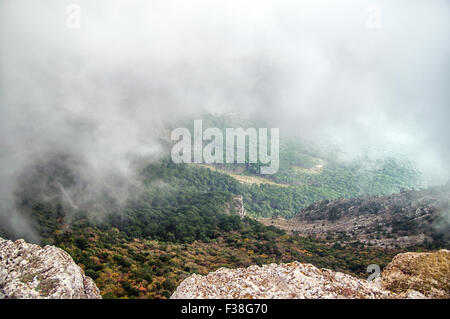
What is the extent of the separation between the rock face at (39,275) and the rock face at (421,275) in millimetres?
20555

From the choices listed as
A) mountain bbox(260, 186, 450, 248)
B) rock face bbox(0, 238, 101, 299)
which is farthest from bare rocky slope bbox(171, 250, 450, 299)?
mountain bbox(260, 186, 450, 248)

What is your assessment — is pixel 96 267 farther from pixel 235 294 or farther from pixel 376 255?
pixel 376 255

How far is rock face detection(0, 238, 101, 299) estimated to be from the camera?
1503 cm

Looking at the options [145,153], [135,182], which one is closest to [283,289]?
[135,182]

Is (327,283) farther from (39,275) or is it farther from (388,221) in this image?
(388,221)

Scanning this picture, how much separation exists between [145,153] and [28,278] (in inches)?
6468

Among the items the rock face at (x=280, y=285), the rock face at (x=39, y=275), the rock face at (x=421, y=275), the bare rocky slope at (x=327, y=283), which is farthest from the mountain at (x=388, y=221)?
the rock face at (x=39, y=275)

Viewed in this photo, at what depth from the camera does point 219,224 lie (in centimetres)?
9269

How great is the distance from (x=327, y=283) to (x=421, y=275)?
566cm

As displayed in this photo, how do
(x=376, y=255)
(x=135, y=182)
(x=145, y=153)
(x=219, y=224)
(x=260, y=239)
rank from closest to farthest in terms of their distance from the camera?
1. (x=376, y=255)
2. (x=260, y=239)
3. (x=219, y=224)
4. (x=135, y=182)
5. (x=145, y=153)

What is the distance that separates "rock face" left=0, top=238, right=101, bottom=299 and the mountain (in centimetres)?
7252

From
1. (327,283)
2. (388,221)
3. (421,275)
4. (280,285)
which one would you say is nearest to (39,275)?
(280,285)

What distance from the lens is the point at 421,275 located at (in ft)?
50.5
